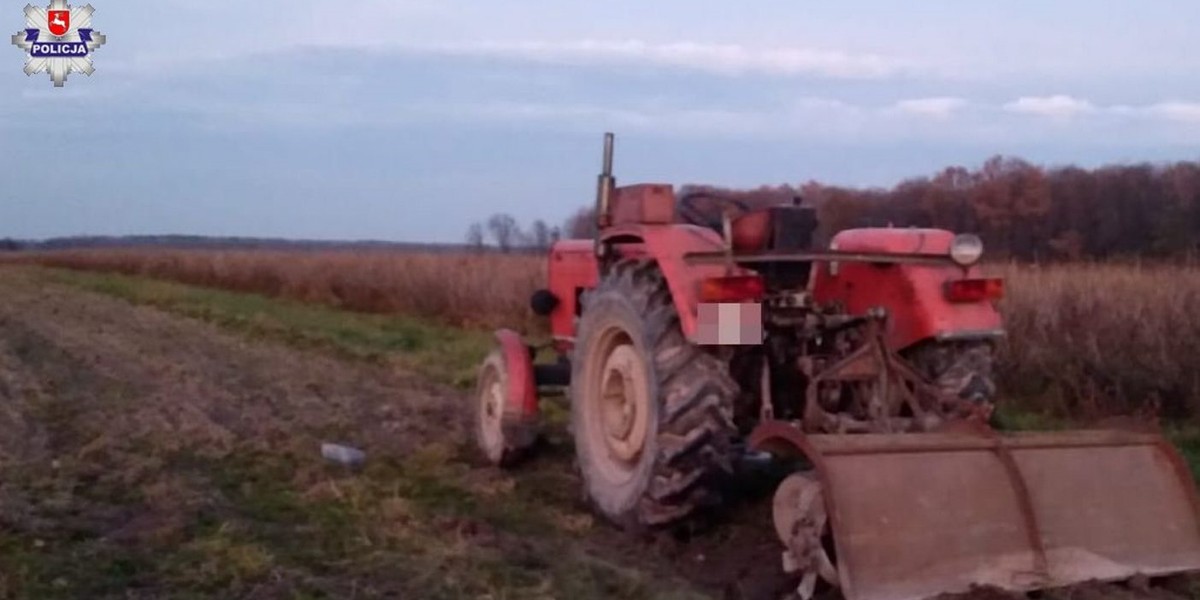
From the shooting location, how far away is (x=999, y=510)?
16.0ft

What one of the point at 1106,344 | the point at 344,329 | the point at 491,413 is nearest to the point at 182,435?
the point at 491,413

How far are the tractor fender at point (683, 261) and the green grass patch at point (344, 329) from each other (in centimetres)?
634

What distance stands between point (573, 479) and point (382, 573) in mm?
2323

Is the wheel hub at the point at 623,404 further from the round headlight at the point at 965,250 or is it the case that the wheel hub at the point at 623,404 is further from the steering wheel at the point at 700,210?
the round headlight at the point at 965,250

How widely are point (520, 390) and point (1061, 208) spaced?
16741 millimetres

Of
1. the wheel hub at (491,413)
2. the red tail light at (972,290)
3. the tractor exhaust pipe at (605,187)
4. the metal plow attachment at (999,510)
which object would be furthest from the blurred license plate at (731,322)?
the wheel hub at (491,413)

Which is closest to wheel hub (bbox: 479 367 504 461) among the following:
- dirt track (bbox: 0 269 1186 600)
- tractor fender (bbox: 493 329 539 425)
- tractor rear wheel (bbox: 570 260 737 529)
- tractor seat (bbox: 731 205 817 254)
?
tractor fender (bbox: 493 329 539 425)

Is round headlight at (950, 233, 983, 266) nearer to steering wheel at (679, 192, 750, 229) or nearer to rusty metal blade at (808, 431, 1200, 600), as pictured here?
rusty metal blade at (808, 431, 1200, 600)

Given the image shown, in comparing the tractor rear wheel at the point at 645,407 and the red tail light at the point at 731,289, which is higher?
the red tail light at the point at 731,289

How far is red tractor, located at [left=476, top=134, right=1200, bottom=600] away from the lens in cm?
480

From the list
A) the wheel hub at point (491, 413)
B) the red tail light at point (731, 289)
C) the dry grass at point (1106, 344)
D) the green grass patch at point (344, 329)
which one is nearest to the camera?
the red tail light at point (731, 289)

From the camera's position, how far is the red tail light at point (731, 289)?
18.1ft

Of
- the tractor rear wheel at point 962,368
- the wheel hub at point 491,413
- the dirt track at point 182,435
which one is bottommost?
the dirt track at point 182,435

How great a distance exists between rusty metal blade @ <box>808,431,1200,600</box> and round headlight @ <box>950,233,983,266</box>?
932 mm
